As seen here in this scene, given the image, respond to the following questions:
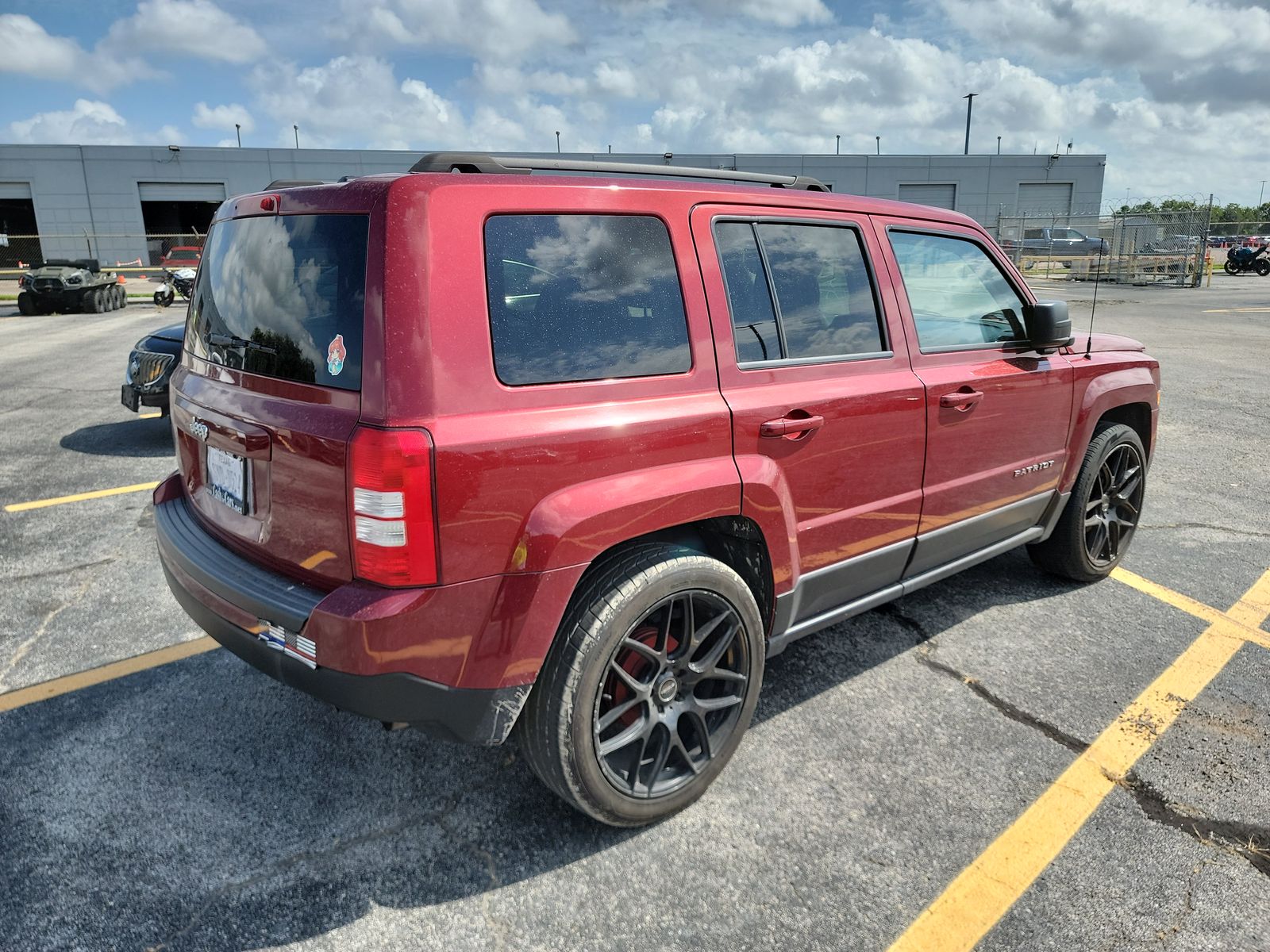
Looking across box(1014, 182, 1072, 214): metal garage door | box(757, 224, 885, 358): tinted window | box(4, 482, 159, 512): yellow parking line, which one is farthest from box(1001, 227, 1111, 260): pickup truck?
box(757, 224, 885, 358): tinted window

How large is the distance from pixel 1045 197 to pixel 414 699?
2487 inches

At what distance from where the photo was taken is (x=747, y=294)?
2783mm

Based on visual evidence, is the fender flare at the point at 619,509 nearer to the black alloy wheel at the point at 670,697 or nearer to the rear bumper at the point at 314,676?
the black alloy wheel at the point at 670,697

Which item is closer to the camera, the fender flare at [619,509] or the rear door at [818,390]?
the fender flare at [619,509]

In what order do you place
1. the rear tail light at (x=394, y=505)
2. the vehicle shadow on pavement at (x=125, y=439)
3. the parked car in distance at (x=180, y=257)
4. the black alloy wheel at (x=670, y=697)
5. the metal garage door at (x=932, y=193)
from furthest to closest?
the metal garage door at (x=932, y=193)
the parked car in distance at (x=180, y=257)
the vehicle shadow on pavement at (x=125, y=439)
the black alloy wheel at (x=670, y=697)
the rear tail light at (x=394, y=505)

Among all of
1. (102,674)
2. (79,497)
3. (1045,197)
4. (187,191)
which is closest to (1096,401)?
(102,674)

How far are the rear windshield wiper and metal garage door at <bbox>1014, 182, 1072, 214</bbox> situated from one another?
2405 inches

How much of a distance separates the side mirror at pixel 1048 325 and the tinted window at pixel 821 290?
2.85 ft

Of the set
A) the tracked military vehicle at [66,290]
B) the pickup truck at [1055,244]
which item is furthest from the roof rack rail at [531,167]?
the pickup truck at [1055,244]

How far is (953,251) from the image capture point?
3617 mm

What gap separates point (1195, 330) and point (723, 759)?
645 inches

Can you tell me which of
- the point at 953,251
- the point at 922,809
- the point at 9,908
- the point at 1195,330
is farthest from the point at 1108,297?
the point at 9,908

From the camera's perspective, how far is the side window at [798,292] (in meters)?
2.77

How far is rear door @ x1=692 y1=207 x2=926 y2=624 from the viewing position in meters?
2.69
